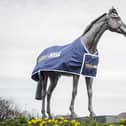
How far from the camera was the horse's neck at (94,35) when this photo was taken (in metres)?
12.5

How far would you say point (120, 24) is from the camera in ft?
41.1

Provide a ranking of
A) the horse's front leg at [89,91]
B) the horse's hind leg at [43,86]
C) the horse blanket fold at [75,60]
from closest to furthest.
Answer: the horse blanket fold at [75,60]
the horse's front leg at [89,91]
the horse's hind leg at [43,86]

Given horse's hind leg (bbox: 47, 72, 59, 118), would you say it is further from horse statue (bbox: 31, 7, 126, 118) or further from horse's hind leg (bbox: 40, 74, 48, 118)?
horse statue (bbox: 31, 7, 126, 118)

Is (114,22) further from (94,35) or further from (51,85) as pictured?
(51,85)

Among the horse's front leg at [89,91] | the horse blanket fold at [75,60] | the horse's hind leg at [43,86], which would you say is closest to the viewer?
the horse blanket fold at [75,60]

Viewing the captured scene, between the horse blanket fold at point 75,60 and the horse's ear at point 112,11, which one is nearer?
the horse blanket fold at point 75,60

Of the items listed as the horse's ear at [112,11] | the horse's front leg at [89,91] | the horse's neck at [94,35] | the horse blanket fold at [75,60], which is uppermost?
the horse's ear at [112,11]

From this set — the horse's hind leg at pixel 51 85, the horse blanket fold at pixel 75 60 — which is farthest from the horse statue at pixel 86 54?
the horse's hind leg at pixel 51 85

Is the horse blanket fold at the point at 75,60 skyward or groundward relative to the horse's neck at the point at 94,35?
groundward

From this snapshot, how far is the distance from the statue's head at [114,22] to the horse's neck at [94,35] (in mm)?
175

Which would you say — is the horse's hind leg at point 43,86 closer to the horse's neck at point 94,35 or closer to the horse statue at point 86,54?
the horse statue at point 86,54

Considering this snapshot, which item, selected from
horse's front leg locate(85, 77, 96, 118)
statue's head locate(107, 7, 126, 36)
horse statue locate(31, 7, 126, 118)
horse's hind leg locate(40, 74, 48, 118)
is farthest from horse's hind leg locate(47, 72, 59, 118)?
statue's head locate(107, 7, 126, 36)

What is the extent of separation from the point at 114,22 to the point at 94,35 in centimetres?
64

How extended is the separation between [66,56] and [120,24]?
1702 millimetres
